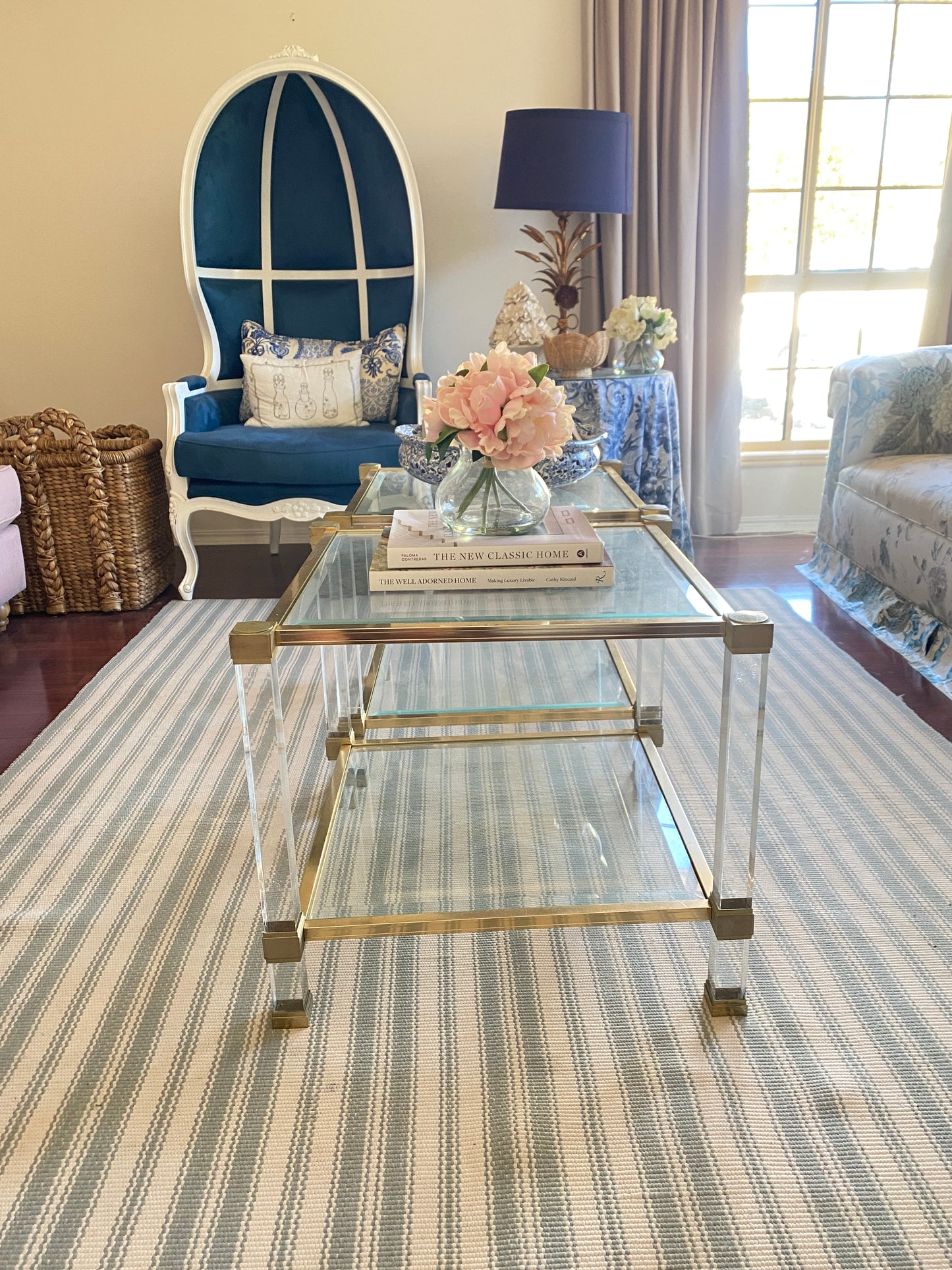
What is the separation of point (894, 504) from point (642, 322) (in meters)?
0.95

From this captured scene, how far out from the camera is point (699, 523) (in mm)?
3639

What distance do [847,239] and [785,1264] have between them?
3.55 m

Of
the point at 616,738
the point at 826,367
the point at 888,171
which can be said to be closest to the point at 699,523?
the point at 826,367

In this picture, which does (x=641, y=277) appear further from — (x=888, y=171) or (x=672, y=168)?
(x=888, y=171)

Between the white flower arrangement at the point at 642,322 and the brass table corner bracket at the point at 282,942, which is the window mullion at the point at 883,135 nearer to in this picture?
the white flower arrangement at the point at 642,322

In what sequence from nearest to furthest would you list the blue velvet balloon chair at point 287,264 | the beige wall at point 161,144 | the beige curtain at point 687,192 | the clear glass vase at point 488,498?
the clear glass vase at point 488,498 → the blue velvet balloon chair at point 287,264 → the beige curtain at point 687,192 → the beige wall at point 161,144

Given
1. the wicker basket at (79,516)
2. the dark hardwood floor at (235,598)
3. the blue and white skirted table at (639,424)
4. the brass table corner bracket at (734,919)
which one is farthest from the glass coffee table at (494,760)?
the wicker basket at (79,516)

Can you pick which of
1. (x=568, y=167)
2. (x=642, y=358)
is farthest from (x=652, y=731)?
(x=568, y=167)

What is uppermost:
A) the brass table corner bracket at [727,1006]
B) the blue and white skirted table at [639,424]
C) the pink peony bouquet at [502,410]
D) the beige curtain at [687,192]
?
the beige curtain at [687,192]

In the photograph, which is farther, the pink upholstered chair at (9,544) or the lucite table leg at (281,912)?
the pink upholstered chair at (9,544)

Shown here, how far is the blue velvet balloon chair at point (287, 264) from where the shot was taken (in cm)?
296

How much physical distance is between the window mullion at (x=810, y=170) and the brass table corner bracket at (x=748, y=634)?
9.47ft

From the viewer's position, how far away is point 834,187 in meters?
3.53

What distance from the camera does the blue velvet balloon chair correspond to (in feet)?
9.70
